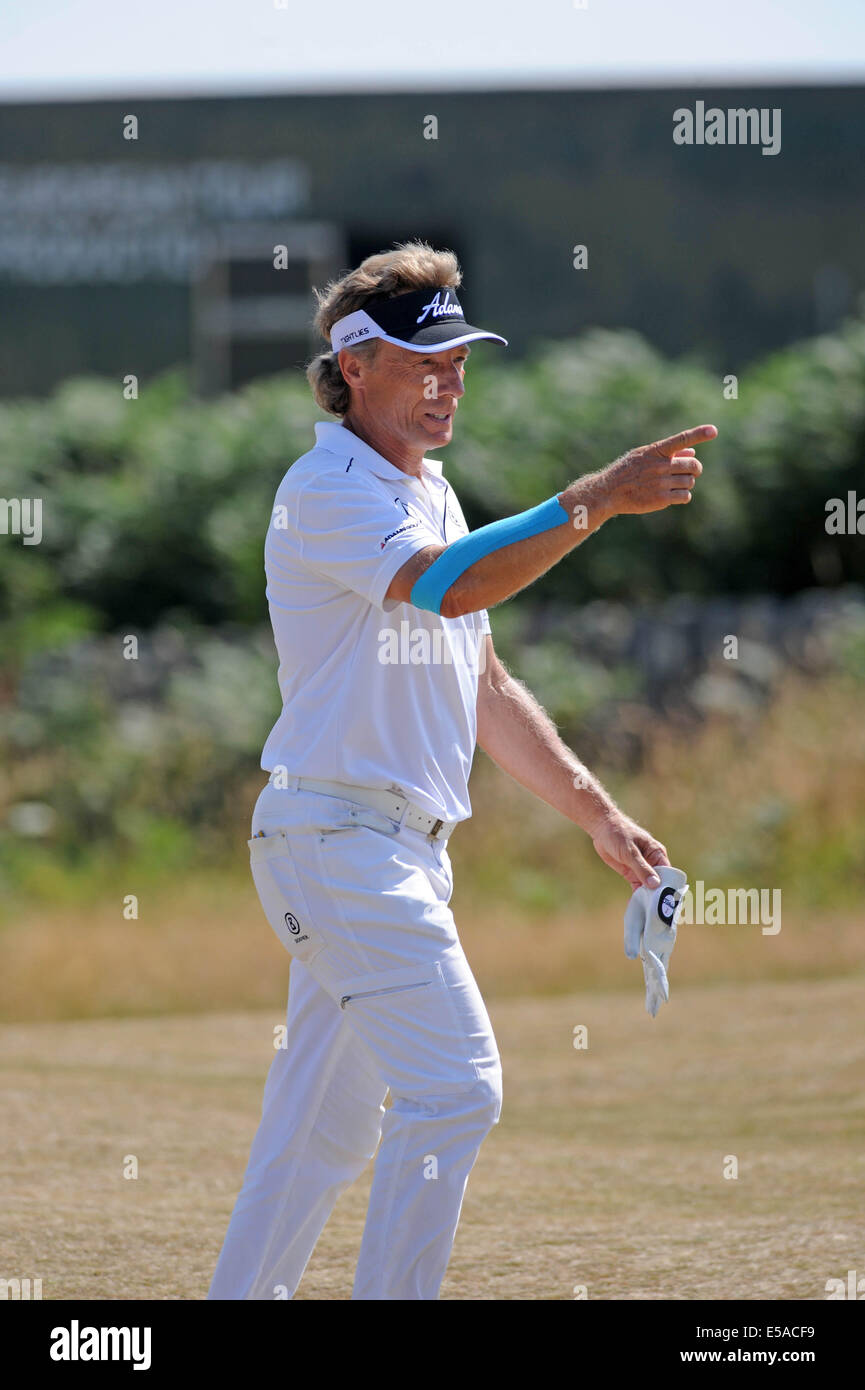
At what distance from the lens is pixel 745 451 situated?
13.7 m

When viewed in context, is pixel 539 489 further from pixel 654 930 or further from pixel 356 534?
pixel 356 534

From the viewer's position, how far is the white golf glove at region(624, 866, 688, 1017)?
13.2 ft

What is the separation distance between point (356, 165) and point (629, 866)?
52.3 ft

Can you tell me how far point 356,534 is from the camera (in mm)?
3631

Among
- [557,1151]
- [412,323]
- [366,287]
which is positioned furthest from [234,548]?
[412,323]

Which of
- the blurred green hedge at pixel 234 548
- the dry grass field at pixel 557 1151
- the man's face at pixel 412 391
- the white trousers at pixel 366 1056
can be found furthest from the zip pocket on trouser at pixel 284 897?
the blurred green hedge at pixel 234 548

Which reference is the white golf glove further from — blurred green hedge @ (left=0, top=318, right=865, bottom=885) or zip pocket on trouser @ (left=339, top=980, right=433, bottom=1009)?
blurred green hedge @ (left=0, top=318, right=865, bottom=885)

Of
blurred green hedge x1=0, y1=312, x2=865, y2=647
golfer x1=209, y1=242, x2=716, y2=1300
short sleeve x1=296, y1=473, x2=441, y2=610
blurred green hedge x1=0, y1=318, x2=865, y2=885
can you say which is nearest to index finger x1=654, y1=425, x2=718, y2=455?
golfer x1=209, y1=242, x2=716, y2=1300

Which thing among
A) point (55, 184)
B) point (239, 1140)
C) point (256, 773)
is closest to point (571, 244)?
point (55, 184)

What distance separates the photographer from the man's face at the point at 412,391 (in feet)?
12.7

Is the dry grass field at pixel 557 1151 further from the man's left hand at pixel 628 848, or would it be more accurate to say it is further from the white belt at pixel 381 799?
the white belt at pixel 381 799

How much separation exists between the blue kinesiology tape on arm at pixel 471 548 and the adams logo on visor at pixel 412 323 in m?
0.51
